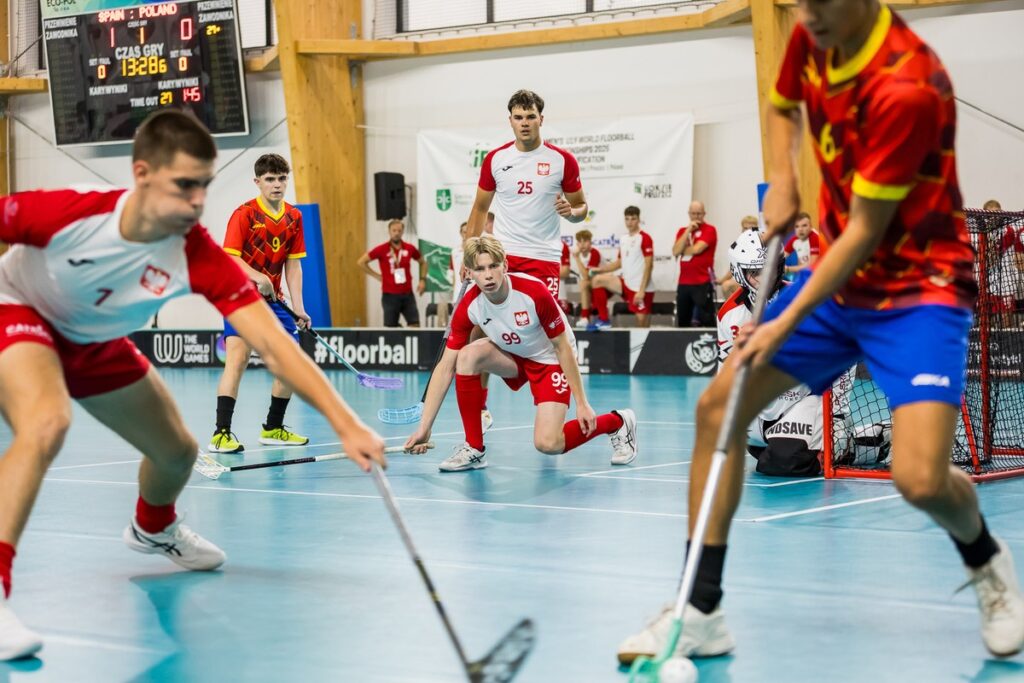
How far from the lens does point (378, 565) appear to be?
386cm

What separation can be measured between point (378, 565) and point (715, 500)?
1.34m

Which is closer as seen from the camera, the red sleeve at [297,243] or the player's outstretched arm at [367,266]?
the red sleeve at [297,243]

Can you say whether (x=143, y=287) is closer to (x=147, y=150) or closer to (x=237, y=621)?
(x=147, y=150)

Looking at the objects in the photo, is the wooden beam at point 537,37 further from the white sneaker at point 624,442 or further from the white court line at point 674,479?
the white court line at point 674,479

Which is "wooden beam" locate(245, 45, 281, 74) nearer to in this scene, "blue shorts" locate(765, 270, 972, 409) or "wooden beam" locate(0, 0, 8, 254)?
"wooden beam" locate(0, 0, 8, 254)

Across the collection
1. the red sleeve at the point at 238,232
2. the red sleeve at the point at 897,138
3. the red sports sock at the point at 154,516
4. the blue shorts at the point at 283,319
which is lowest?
the red sports sock at the point at 154,516

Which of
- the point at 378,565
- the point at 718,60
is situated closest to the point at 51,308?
the point at 378,565

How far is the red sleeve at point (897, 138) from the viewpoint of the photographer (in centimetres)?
250

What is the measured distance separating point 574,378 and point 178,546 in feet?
8.14

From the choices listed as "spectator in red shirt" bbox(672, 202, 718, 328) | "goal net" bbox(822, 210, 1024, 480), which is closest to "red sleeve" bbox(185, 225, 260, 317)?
"goal net" bbox(822, 210, 1024, 480)

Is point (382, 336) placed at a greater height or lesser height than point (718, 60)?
lesser

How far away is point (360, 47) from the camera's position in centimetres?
1611

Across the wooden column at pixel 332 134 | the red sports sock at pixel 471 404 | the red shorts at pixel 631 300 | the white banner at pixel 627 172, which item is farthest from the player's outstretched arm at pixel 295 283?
Answer: the wooden column at pixel 332 134

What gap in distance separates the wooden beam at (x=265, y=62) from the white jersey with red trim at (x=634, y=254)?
534cm
